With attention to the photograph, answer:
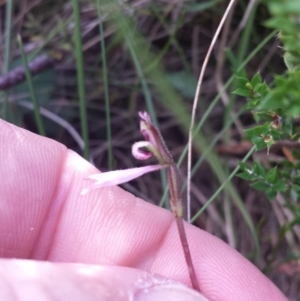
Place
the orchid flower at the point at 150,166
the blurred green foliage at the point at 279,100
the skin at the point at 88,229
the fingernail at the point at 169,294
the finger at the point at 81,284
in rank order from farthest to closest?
the skin at the point at 88,229
the fingernail at the point at 169,294
the finger at the point at 81,284
the orchid flower at the point at 150,166
the blurred green foliage at the point at 279,100

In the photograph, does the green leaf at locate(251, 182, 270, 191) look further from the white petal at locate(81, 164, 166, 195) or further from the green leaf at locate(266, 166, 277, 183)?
the white petal at locate(81, 164, 166, 195)

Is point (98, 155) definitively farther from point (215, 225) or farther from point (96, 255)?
point (96, 255)

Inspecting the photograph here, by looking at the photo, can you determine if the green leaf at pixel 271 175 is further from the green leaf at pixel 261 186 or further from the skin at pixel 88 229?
the skin at pixel 88 229

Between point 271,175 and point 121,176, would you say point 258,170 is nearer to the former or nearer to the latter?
point 271,175

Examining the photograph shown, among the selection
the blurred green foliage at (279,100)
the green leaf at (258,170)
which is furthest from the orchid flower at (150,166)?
the green leaf at (258,170)

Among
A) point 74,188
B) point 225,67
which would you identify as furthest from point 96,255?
point 225,67

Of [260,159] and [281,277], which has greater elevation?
[260,159]

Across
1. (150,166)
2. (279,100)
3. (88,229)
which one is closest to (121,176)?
(150,166)
